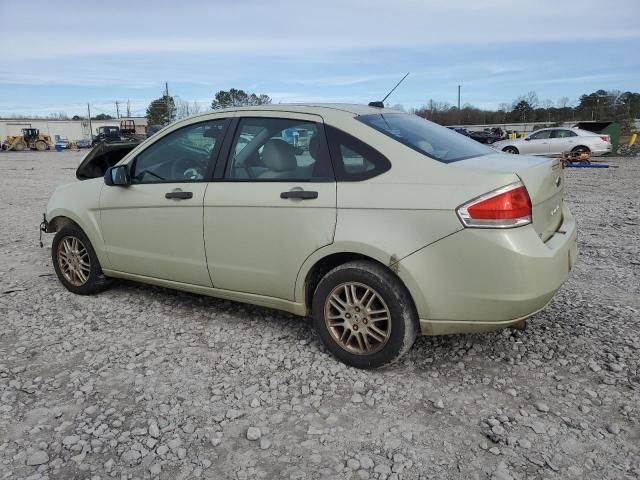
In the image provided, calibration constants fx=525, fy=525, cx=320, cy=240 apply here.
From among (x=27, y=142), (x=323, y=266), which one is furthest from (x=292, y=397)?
(x=27, y=142)

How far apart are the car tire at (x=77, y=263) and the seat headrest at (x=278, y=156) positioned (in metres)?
2.08

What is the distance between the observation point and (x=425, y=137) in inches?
142

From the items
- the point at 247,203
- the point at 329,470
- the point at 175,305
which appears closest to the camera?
the point at 329,470

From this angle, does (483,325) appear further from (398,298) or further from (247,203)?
(247,203)

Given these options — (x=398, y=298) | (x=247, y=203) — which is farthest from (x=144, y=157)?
(x=398, y=298)

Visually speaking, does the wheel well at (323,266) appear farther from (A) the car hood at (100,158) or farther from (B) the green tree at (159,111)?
(B) the green tree at (159,111)

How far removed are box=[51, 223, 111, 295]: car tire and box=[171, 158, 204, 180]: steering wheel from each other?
1248 mm

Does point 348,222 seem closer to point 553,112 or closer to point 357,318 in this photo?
point 357,318

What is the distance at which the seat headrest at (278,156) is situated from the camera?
3.59 m

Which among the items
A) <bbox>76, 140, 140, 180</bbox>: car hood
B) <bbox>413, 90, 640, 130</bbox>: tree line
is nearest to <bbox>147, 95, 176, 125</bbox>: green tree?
<bbox>413, 90, 640, 130</bbox>: tree line

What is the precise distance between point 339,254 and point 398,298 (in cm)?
49

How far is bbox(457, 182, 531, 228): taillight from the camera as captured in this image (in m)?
2.88

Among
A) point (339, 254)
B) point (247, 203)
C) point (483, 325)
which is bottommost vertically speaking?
point (483, 325)

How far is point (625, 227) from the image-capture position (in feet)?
25.2
